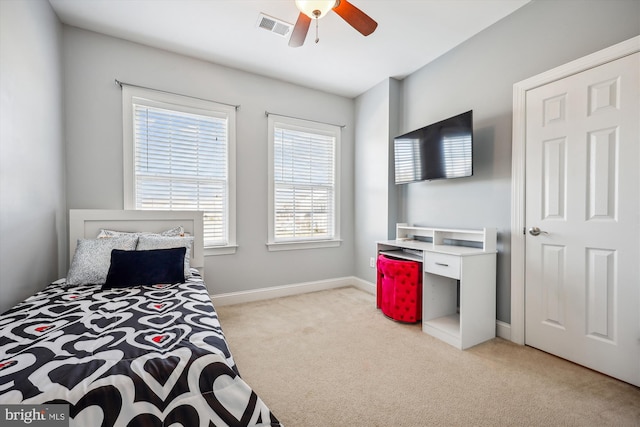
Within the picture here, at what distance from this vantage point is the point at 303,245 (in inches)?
148

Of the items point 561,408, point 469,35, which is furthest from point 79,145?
point 561,408

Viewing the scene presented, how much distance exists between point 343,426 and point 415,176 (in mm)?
2430

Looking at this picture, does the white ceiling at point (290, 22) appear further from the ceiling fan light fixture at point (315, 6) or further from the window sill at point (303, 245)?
the window sill at point (303, 245)

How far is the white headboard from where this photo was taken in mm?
2469

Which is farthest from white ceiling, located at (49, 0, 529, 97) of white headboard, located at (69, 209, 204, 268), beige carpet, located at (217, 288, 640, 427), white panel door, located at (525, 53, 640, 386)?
beige carpet, located at (217, 288, 640, 427)

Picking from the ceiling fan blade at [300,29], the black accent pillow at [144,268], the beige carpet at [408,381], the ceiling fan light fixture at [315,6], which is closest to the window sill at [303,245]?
the beige carpet at [408,381]

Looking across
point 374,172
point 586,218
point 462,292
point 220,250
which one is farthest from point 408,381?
point 374,172

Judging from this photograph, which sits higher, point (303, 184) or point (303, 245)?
point (303, 184)

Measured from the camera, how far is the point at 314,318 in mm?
2873

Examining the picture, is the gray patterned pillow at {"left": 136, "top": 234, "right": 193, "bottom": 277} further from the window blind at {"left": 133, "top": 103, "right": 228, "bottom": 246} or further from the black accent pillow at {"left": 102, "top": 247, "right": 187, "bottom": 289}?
the window blind at {"left": 133, "top": 103, "right": 228, "bottom": 246}

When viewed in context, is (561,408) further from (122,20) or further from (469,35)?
(122,20)

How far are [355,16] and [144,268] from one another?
2.33 metres

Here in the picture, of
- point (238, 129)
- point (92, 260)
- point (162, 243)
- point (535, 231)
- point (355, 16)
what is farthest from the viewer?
point (238, 129)

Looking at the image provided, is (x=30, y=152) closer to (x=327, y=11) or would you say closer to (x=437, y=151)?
(x=327, y=11)
